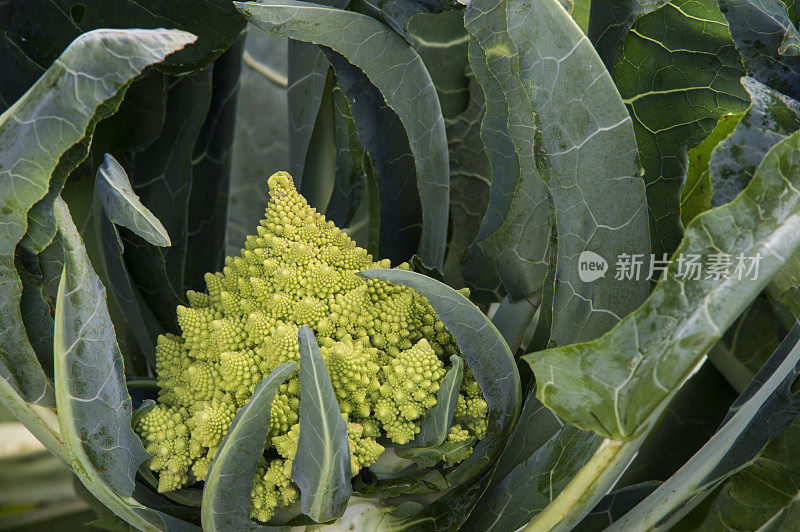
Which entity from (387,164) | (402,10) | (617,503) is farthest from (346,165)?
(617,503)

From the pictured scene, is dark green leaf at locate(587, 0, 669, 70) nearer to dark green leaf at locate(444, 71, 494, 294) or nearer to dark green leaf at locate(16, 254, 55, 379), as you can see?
dark green leaf at locate(444, 71, 494, 294)

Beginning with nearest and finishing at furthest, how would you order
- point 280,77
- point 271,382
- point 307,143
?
point 271,382
point 307,143
point 280,77

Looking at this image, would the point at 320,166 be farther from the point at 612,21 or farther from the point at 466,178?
the point at 612,21

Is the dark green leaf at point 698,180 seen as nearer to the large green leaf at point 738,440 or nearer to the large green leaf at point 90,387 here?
the large green leaf at point 738,440

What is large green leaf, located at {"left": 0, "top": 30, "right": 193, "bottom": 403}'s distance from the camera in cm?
49

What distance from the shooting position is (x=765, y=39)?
680 mm

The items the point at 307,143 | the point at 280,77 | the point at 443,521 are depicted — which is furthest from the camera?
the point at 280,77

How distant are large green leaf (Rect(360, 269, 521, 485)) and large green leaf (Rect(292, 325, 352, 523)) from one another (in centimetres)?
10

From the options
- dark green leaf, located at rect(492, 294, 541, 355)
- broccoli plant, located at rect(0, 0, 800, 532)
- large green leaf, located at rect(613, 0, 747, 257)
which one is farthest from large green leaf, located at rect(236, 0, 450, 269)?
large green leaf, located at rect(613, 0, 747, 257)

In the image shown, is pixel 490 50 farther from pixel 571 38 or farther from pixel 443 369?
pixel 443 369

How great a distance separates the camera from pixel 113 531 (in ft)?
2.81

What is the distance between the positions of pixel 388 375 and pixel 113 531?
21.0 inches

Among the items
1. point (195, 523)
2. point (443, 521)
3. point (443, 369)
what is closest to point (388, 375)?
point (443, 369)

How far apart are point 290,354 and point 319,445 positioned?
94mm
